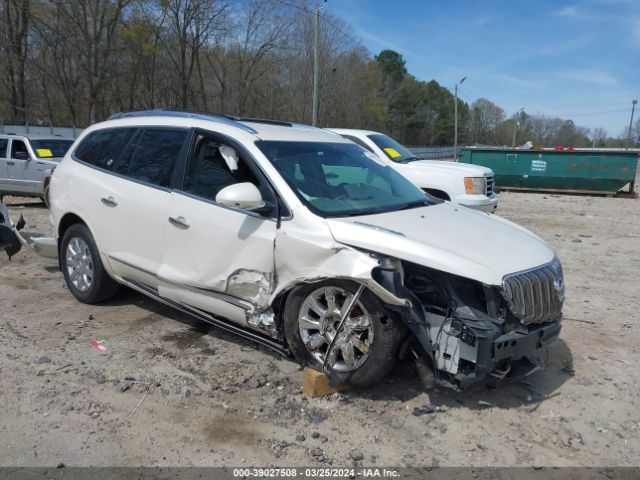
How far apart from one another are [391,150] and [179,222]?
6616 mm

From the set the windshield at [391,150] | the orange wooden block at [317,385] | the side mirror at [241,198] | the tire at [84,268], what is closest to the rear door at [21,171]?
the windshield at [391,150]

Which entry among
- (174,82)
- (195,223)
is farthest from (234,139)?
(174,82)

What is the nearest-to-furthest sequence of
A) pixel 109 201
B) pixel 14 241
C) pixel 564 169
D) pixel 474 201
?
pixel 109 201
pixel 14 241
pixel 474 201
pixel 564 169

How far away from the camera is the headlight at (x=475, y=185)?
902cm

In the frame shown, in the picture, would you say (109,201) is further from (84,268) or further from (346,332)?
(346,332)

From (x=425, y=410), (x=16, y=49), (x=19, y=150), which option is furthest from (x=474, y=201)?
(x=16, y=49)

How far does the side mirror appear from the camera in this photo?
3646mm

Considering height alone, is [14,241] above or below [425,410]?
above

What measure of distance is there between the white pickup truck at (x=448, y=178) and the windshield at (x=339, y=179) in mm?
4336

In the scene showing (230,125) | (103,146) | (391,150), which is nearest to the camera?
(230,125)

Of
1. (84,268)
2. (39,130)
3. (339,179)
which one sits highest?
(39,130)

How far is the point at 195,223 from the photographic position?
4102 millimetres

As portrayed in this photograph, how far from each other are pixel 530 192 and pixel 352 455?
17.7 metres

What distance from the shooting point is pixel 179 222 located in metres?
4.19
